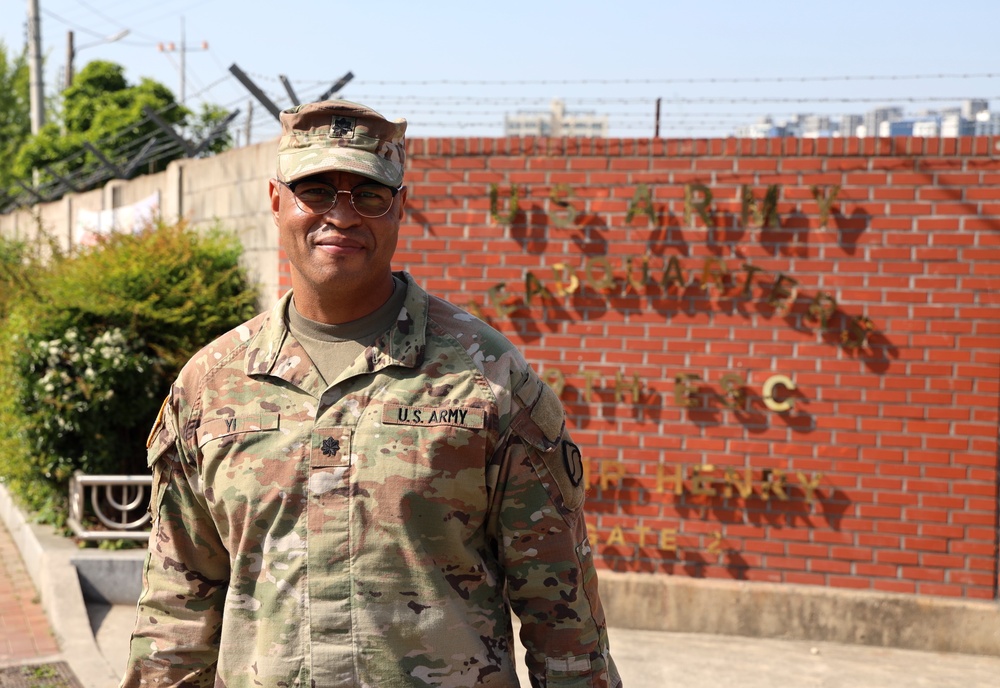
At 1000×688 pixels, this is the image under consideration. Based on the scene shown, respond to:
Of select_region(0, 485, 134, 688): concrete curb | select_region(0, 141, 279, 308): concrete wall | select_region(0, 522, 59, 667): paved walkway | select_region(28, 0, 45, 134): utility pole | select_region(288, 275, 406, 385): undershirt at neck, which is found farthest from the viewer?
select_region(28, 0, 45, 134): utility pole

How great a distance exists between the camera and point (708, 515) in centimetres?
562

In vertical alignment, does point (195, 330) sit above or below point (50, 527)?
above

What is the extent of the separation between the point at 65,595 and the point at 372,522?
4.28 m

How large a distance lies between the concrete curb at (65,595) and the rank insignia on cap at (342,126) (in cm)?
354

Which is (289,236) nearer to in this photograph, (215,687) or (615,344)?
(215,687)

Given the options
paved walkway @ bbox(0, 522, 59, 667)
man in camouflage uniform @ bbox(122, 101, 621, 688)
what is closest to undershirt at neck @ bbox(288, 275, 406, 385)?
man in camouflage uniform @ bbox(122, 101, 621, 688)

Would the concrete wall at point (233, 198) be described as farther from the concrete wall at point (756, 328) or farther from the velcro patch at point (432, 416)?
the velcro patch at point (432, 416)

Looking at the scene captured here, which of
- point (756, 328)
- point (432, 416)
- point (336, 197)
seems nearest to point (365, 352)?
point (432, 416)

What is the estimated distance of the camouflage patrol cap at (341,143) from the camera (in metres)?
2.12

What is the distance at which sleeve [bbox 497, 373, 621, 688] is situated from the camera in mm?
2152

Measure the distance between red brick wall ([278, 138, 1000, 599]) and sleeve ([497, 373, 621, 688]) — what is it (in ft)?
11.4

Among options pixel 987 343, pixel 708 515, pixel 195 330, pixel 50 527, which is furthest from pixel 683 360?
pixel 50 527

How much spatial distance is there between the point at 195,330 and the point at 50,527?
152 cm

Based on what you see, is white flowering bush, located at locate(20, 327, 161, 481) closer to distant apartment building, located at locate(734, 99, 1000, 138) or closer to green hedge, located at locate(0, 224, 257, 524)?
green hedge, located at locate(0, 224, 257, 524)
